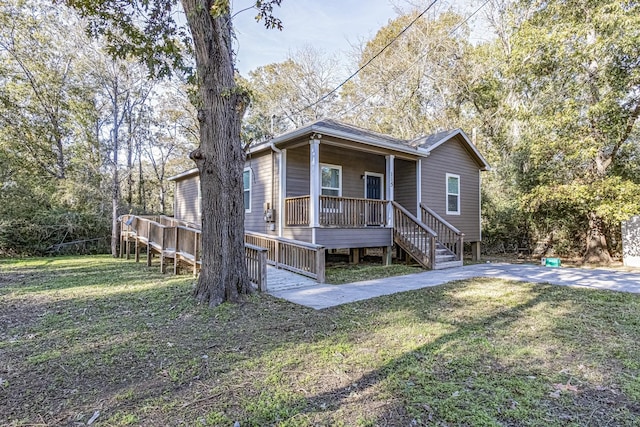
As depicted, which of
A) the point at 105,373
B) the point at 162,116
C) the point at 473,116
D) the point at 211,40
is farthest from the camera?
the point at 162,116

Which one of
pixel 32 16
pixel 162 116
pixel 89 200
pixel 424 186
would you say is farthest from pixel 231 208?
pixel 162 116

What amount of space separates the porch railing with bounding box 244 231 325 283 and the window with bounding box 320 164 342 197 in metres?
2.60

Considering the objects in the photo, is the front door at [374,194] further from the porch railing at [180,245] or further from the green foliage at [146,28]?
the green foliage at [146,28]

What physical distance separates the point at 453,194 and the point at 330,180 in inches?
199

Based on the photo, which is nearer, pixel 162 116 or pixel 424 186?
pixel 424 186

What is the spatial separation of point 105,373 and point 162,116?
2374cm

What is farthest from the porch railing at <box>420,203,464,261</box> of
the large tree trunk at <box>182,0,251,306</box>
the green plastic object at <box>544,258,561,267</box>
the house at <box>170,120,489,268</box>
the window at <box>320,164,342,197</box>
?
the large tree trunk at <box>182,0,251,306</box>

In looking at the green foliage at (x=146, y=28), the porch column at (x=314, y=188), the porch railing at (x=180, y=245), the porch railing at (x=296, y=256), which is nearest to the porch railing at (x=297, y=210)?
the porch column at (x=314, y=188)

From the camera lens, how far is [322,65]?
25062mm

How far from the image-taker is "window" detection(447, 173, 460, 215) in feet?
41.7

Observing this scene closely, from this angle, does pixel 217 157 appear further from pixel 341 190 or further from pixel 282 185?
pixel 341 190

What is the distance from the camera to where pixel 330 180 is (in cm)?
1094

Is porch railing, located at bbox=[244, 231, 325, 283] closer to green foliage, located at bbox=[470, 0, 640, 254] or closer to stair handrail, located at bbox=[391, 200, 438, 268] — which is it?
stair handrail, located at bbox=[391, 200, 438, 268]

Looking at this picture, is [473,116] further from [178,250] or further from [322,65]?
[178,250]
